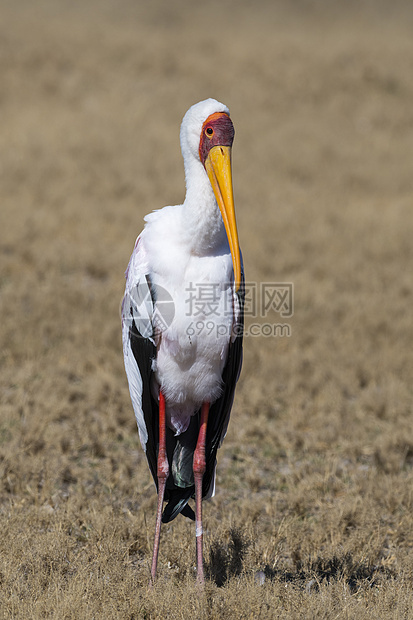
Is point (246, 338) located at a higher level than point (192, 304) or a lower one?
lower

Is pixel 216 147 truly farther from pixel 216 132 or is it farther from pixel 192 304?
pixel 192 304

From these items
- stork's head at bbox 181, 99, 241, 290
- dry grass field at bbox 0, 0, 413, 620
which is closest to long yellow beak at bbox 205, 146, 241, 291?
stork's head at bbox 181, 99, 241, 290

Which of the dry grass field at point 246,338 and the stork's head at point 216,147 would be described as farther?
the dry grass field at point 246,338

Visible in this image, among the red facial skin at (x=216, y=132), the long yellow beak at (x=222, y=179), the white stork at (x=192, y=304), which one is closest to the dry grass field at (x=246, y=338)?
the white stork at (x=192, y=304)

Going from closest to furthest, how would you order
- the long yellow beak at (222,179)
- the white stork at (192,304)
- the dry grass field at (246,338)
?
1. the long yellow beak at (222,179)
2. the white stork at (192,304)
3. the dry grass field at (246,338)

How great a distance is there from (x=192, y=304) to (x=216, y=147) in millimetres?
717

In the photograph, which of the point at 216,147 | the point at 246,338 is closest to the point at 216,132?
the point at 216,147

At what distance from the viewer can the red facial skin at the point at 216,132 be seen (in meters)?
3.18

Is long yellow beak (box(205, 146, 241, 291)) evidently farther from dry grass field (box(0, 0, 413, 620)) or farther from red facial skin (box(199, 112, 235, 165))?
dry grass field (box(0, 0, 413, 620))

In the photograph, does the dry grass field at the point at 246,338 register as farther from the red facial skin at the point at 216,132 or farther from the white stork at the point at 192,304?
the red facial skin at the point at 216,132

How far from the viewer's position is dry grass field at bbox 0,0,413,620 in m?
3.70

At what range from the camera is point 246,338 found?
7.70 metres

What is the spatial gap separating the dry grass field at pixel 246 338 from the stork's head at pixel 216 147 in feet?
5.66

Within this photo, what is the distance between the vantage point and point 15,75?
16.0 meters
